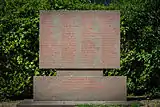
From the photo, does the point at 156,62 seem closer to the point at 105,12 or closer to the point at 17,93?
the point at 105,12

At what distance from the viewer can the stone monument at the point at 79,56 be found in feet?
28.5

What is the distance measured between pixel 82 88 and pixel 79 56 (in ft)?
2.25

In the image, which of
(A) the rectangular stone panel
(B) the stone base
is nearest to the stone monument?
(A) the rectangular stone panel

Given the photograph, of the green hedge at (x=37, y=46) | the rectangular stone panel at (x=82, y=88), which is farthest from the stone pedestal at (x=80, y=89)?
the green hedge at (x=37, y=46)

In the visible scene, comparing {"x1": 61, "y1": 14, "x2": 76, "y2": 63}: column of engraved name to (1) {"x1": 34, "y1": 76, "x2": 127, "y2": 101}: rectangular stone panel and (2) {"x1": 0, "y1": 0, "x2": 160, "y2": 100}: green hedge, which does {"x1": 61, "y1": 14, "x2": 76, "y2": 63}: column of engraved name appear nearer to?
(1) {"x1": 34, "y1": 76, "x2": 127, "y2": 101}: rectangular stone panel

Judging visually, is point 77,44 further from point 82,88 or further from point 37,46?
point 37,46

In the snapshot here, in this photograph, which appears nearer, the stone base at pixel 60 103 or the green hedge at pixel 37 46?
the stone base at pixel 60 103

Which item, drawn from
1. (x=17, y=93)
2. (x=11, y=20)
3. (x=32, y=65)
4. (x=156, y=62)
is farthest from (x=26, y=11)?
(x=156, y=62)

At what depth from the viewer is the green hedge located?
10.0 metres

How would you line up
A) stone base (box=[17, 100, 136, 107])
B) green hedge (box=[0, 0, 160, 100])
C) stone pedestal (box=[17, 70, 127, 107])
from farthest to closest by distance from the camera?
green hedge (box=[0, 0, 160, 100]) < stone pedestal (box=[17, 70, 127, 107]) < stone base (box=[17, 100, 136, 107])

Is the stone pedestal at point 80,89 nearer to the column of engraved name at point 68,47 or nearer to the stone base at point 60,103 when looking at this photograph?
the stone base at point 60,103

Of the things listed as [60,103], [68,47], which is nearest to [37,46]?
[68,47]

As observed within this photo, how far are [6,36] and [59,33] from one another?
183 centimetres

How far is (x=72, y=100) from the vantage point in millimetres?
8727
